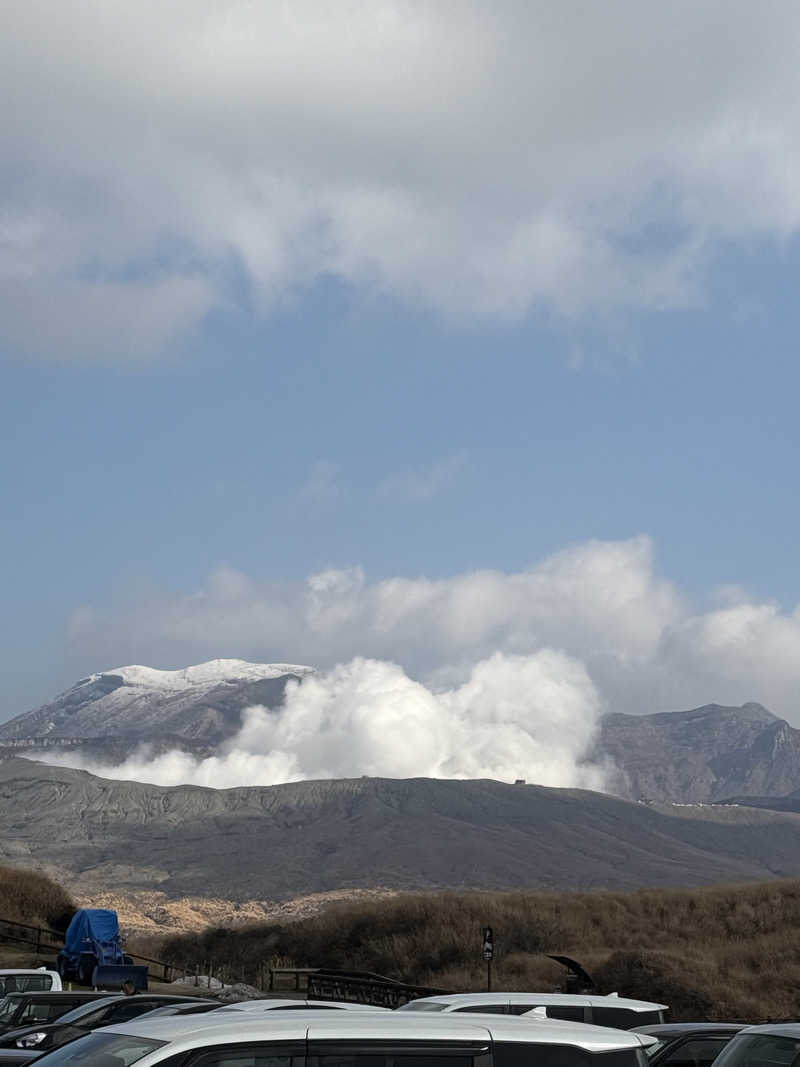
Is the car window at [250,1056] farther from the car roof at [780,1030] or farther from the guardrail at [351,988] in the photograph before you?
the guardrail at [351,988]

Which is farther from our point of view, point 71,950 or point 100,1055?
point 71,950

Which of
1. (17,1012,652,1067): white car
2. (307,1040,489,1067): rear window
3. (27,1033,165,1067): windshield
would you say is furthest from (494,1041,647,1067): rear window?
(27,1033,165,1067): windshield

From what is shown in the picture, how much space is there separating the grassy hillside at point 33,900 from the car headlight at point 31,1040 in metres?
38.9

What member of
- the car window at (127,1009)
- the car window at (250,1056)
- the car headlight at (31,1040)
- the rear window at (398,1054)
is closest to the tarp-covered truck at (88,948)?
the car window at (127,1009)

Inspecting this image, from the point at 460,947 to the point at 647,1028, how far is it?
5656cm

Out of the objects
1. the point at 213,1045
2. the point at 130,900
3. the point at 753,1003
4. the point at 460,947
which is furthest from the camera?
the point at 130,900

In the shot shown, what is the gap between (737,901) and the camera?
247 ft

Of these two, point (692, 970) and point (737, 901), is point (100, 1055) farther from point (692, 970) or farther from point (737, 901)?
point (737, 901)

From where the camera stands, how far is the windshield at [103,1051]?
688 centimetres

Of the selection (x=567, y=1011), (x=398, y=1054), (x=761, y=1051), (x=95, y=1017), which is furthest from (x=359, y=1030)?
(x=95, y=1017)

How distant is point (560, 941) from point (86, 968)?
121ft

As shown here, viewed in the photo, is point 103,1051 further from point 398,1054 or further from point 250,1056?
point 398,1054

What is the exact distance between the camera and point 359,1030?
282 inches

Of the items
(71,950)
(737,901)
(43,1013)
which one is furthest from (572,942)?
(43,1013)
